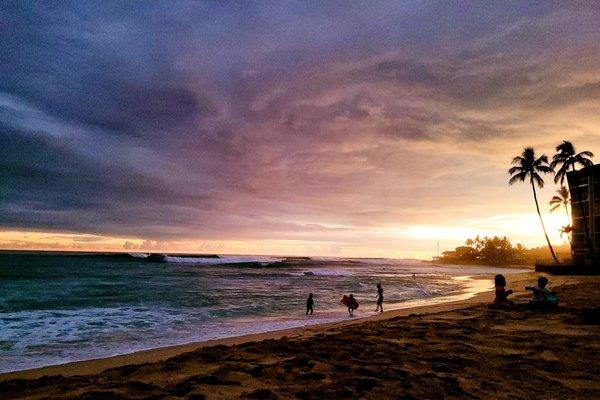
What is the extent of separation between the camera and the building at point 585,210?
36344 millimetres

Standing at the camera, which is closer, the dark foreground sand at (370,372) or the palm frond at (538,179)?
A: the dark foreground sand at (370,372)

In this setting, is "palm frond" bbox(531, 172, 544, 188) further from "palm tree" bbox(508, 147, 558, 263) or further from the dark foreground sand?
the dark foreground sand

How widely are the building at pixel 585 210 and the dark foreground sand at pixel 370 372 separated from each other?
35579 mm

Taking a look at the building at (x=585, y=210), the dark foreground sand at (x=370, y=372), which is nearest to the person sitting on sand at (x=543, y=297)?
the dark foreground sand at (x=370, y=372)

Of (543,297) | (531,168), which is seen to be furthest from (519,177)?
(543,297)

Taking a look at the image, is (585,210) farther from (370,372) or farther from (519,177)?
(370,372)

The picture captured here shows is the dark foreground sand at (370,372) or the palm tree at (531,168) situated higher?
the palm tree at (531,168)

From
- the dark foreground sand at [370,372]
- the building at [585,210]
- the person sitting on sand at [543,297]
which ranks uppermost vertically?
the building at [585,210]

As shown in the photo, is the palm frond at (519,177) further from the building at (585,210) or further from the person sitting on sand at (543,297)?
the person sitting on sand at (543,297)

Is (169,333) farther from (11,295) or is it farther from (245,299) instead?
(11,295)

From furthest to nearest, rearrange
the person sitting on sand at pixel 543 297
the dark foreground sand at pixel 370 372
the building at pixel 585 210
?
the building at pixel 585 210, the person sitting on sand at pixel 543 297, the dark foreground sand at pixel 370 372

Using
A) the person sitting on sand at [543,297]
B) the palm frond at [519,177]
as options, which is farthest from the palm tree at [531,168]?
the person sitting on sand at [543,297]

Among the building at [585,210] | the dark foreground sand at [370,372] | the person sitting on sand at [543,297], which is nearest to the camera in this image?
the dark foreground sand at [370,372]

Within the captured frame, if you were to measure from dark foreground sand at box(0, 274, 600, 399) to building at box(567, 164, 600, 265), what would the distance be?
35.6 meters
